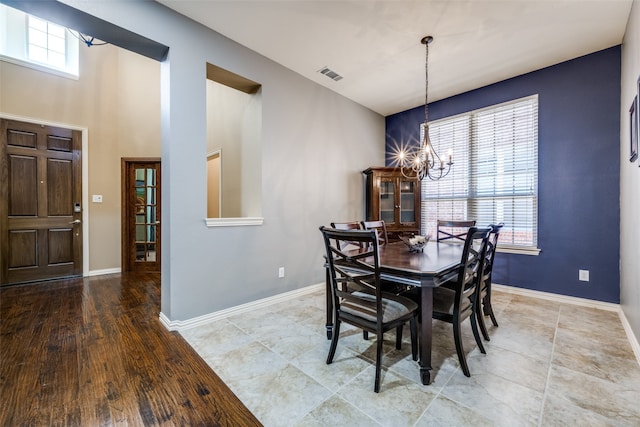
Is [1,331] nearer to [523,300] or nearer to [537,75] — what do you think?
[523,300]

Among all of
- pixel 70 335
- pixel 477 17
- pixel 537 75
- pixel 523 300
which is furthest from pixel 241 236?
pixel 537 75

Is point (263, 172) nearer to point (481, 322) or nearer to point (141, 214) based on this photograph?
point (481, 322)

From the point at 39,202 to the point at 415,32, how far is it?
18.0 feet

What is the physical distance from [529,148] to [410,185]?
1.55m

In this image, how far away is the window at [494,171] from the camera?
3395 mm

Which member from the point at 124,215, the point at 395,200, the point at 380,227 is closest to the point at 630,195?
the point at 380,227

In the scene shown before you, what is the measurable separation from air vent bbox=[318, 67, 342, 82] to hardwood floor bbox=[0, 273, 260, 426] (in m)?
3.34

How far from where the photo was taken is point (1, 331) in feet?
7.54

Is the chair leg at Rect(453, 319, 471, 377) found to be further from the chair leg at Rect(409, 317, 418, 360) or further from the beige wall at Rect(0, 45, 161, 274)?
the beige wall at Rect(0, 45, 161, 274)

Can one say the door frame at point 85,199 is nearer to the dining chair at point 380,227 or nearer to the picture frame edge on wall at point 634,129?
the dining chair at point 380,227

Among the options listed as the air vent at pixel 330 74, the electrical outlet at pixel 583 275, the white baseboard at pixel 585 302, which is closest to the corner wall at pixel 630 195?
the white baseboard at pixel 585 302

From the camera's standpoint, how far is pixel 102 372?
5.78 feet

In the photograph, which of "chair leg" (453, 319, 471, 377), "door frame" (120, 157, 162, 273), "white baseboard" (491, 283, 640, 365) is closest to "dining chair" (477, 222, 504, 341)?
"chair leg" (453, 319, 471, 377)

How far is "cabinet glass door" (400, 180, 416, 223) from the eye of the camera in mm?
4246
